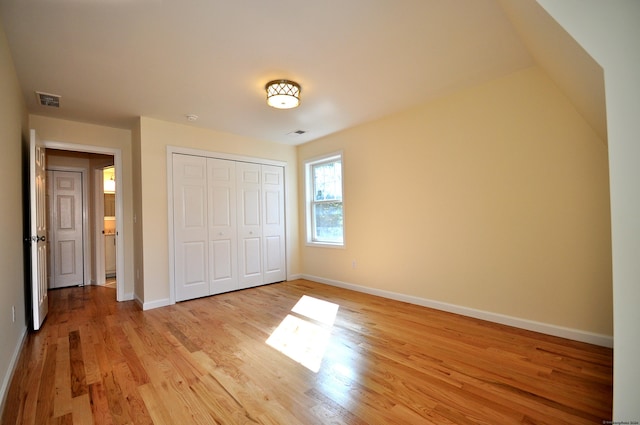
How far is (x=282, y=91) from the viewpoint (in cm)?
277

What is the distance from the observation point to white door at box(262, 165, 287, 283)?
4934 millimetres

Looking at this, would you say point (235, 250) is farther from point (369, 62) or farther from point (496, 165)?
point (496, 165)

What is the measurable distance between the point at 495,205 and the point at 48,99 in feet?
15.8

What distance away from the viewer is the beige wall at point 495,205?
2.45 m

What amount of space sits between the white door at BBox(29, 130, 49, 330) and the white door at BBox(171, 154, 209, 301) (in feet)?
4.37

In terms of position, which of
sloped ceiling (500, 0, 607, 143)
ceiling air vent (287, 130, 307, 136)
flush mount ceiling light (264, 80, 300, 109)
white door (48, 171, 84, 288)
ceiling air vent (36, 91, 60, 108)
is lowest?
white door (48, 171, 84, 288)

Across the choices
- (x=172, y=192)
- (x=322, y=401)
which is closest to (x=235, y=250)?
(x=172, y=192)

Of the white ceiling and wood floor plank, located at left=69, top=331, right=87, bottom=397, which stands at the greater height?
the white ceiling

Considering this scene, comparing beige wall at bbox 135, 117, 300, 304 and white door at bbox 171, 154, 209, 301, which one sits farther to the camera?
white door at bbox 171, 154, 209, 301

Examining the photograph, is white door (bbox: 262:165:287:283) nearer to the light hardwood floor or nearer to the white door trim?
the light hardwood floor

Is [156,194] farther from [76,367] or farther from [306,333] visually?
[306,333]

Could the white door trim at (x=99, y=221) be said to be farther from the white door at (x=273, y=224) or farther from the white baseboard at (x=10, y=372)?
the white door at (x=273, y=224)

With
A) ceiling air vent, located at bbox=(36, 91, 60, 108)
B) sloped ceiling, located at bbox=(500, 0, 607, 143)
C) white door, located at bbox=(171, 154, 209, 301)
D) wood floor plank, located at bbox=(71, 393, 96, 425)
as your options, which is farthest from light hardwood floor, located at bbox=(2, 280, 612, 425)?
ceiling air vent, located at bbox=(36, 91, 60, 108)

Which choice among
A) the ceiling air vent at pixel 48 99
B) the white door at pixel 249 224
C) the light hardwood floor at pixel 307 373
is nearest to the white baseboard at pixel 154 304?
the light hardwood floor at pixel 307 373
